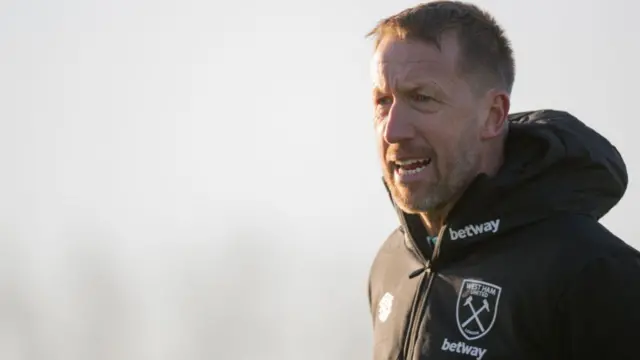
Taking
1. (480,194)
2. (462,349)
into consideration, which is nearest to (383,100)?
(480,194)

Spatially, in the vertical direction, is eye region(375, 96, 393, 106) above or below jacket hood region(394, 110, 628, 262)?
above

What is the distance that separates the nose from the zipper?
0.41 m

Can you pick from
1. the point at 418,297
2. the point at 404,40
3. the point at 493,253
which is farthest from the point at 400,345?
the point at 404,40

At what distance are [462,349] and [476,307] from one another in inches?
6.6

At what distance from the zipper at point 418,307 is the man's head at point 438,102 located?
245 mm

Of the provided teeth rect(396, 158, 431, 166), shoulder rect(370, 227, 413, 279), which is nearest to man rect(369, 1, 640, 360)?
teeth rect(396, 158, 431, 166)

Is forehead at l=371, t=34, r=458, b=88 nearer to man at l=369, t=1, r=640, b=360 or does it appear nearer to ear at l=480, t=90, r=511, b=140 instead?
man at l=369, t=1, r=640, b=360

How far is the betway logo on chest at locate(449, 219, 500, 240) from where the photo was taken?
480 centimetres

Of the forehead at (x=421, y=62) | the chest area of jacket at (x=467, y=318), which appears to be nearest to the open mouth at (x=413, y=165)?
the forehead at (x=421, y=62)

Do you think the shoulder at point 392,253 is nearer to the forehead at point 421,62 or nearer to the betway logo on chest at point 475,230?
the betway logo on chest at point 475,230

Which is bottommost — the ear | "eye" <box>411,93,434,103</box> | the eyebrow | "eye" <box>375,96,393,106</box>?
the ear

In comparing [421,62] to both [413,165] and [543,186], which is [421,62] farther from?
[543,186]

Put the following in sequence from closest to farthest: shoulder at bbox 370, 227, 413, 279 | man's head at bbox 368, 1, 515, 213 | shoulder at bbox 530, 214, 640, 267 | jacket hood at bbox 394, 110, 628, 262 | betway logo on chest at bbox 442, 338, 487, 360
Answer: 1. shoulder at bbox 530, 214, 640, 267
2. betway logo on chest at bbox 442, 338, 487, 360
3. jacket hood at bbox 394, 110, 628, 262
4. man's head at bbox 368, 1, 515, 213
5. shoulder at bbox 370, 227, 413, 279

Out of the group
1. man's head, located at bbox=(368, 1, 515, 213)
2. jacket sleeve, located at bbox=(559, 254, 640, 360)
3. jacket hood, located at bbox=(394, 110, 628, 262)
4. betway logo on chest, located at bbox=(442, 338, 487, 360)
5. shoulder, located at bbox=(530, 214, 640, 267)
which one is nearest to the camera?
jacket sleeve, located at bbox=(559, 254, 640, 360)
